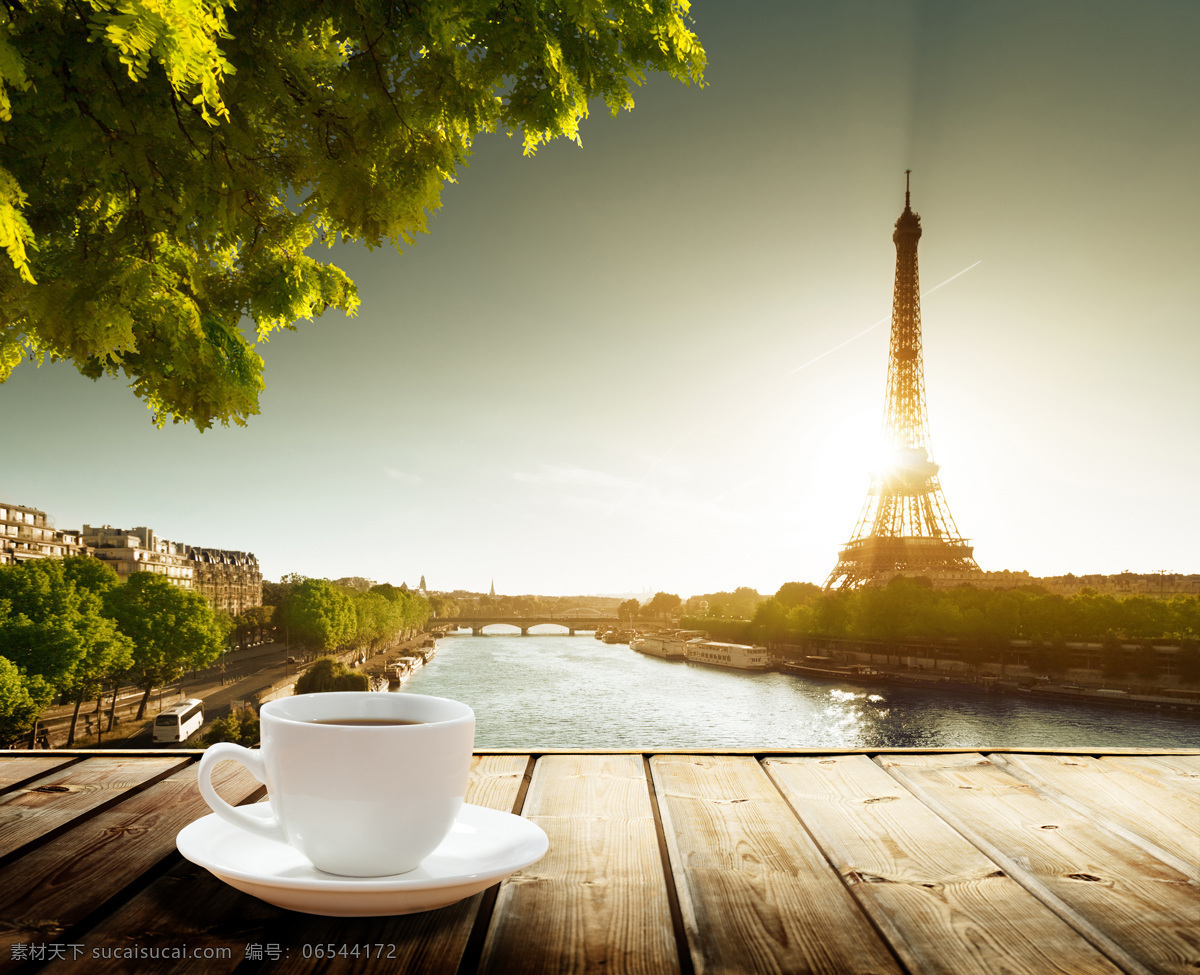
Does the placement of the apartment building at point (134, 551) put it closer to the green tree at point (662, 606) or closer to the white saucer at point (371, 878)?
the green tree at point (662, 606)

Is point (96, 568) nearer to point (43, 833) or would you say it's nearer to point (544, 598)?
point (43, 833)

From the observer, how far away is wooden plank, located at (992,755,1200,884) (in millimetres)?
1147

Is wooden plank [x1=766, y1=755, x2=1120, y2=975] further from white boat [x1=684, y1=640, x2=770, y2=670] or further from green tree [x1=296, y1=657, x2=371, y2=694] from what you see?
white boat [x1=684, y1=640, x2=770, y2=670]

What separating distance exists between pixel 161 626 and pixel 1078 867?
2843cm

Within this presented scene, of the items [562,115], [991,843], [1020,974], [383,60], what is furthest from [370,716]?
[383,60]

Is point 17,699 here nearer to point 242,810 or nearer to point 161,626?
point 161,626

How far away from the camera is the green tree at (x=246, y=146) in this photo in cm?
215

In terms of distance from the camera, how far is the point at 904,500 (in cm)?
4666

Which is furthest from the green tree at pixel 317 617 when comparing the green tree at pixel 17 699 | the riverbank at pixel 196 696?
the green tree at pixel 17 699

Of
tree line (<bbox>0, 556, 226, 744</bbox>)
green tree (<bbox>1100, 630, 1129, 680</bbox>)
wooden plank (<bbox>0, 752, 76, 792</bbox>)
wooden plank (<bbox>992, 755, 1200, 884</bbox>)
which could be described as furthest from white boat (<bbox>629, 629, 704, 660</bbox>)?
wooden plank (<bbox>0, 752, 76, 792</bbox>)

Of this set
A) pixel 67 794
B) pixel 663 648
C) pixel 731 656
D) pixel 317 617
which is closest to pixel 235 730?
pixel 317 617

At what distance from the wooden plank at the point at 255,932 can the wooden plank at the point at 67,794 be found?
36 centimetres

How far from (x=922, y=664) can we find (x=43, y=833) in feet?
147

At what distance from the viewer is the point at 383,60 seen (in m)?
2.45
